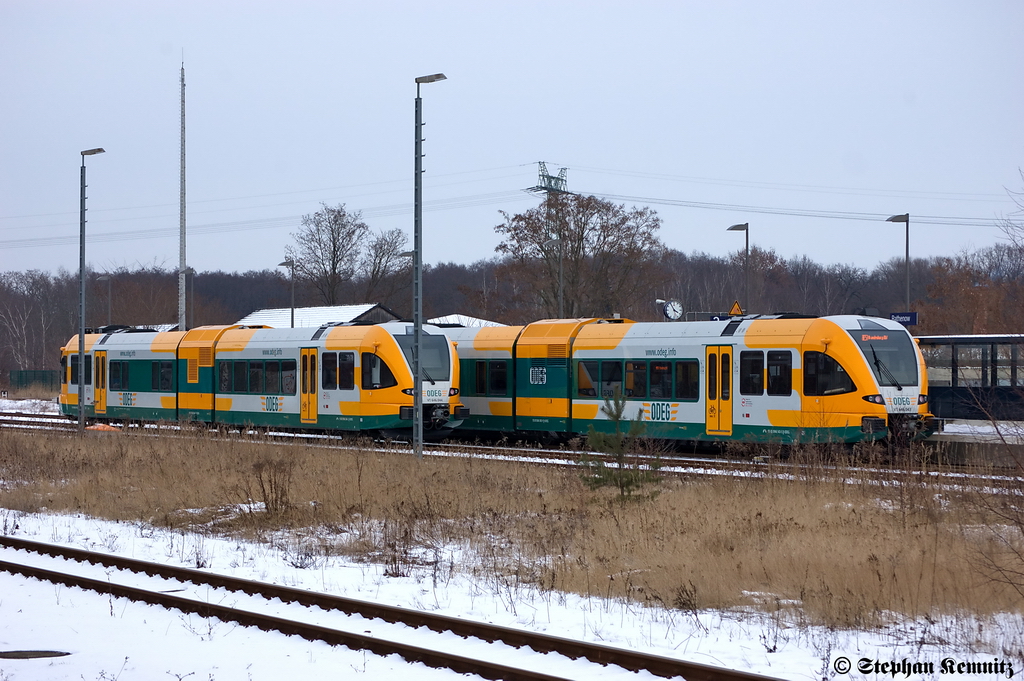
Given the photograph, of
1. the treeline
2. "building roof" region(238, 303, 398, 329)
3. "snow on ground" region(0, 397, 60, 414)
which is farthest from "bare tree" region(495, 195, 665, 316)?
"snow on ground" region(0, 397, 60, 414)

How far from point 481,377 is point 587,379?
358 cm

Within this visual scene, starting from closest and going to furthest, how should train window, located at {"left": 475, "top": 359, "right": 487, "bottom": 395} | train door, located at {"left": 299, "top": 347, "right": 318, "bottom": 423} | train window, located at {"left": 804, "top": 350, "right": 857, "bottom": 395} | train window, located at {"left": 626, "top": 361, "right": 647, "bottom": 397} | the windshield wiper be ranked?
1. train window, located at {"left": 804, "top": 350, "right": 857, "bottom": 395}
2. the windshield wiper
3. train window, located at {"left": 626, "top": 361, "right": 647, "bottom": 397}
4. train door, located at {"left": 299, "top": 347, "right": 318, "bottom": 423}
5. train window, located at {"left": 475, "top": 359, "right": 487, "bottom": 395}

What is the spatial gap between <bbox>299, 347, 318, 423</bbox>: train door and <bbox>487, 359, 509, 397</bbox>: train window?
15.1 ft

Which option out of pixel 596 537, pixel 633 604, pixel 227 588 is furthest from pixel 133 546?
pixel 633 604

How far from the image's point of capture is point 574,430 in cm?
2384

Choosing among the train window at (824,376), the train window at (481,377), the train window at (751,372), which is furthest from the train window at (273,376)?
the train window at (824,376)

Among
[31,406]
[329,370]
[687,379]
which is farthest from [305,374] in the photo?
[31,406]

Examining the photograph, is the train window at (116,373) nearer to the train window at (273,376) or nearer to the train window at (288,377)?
the train window at (273,376)

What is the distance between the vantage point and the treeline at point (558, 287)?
146 feet

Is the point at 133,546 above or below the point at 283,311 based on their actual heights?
below

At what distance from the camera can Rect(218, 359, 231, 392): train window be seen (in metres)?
27.7

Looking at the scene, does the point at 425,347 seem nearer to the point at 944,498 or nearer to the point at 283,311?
the point at 944,498

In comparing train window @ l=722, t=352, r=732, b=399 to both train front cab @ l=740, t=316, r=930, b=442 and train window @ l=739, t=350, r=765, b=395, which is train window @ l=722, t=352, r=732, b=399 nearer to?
train window @ l=739, t=350, r=765, b=395

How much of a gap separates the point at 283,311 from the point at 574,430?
50545mm
